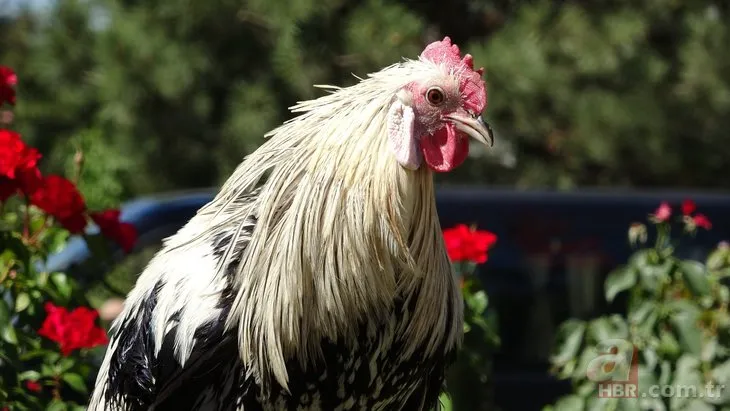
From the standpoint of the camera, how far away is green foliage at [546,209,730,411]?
4.07 m

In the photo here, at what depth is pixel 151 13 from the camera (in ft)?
28.4

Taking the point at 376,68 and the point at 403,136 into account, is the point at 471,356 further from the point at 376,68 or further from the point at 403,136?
the point at 376,68

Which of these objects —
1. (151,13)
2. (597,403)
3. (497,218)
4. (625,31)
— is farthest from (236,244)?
(625,31)

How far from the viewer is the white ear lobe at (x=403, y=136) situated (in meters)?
3.06

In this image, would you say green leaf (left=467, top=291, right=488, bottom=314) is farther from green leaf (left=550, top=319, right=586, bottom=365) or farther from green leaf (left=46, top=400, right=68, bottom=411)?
green leaf (left=46, top=400, right=68, bottom=411)

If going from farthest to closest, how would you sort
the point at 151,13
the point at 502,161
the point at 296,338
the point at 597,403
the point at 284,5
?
the point at 502,161
the point at 151,13
the point at 284,5
the point at 597,403
the point at 296,338

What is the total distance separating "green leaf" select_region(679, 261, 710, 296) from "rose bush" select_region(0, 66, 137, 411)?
7.00 ft

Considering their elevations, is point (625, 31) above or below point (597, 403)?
above

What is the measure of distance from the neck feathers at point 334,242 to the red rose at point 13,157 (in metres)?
0.97

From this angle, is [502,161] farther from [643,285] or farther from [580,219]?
[643,285]

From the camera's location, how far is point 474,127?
10.2 ft

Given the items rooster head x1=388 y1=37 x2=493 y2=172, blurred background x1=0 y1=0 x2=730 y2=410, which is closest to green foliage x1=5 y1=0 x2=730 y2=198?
blurred background x1=0 y1=0 x2=730 y2=410

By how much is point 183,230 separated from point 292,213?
1.82 ft

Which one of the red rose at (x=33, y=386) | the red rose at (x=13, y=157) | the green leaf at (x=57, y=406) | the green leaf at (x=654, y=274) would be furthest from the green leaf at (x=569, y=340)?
the red rose at (x=13, y=157)
